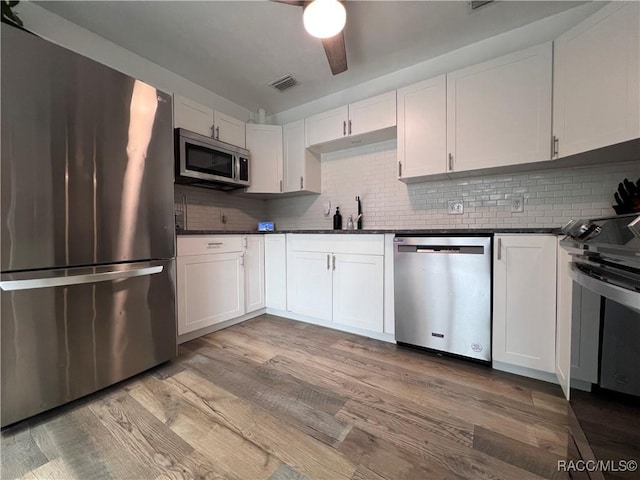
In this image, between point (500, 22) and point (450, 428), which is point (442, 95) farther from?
point (450, 428)

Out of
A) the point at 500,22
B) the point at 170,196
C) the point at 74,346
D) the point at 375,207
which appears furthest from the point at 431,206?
the point at 74,346

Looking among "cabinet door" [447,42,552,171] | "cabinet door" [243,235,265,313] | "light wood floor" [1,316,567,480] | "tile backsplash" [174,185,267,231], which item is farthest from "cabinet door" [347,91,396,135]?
"light wood floor" [1,316,567,480]

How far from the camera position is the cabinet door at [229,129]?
2.55 metres

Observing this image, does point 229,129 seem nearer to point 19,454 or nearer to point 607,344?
point 19,454

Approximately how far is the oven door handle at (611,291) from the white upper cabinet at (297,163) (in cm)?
240

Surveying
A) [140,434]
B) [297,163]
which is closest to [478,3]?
[297,163]

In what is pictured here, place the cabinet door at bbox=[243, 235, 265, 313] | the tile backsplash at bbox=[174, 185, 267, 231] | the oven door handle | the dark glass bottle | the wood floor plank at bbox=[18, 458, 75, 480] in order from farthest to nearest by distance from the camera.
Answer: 1. the dark glass bottle
2. the tile backsplash at bbox=[174, 185, 267, 231]
3. the cabinet door at bbox=[243, 235, 265, 313]
4. the wood floor plank at bbox=[18, 458, 75, 480]
5. the oven door handle

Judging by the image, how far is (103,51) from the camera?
202cm

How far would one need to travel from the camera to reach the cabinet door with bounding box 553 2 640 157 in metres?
1.32

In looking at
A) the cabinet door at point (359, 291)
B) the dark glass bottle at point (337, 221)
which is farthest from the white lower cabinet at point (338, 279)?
the dark glass bottle at point (337, 221)

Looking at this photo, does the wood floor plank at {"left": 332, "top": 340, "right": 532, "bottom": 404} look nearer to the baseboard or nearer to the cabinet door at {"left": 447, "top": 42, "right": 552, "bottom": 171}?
the baseboard

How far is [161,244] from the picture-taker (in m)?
1.65

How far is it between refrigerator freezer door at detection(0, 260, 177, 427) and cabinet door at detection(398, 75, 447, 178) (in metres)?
2.06

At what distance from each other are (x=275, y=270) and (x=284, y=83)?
194 centimetres
